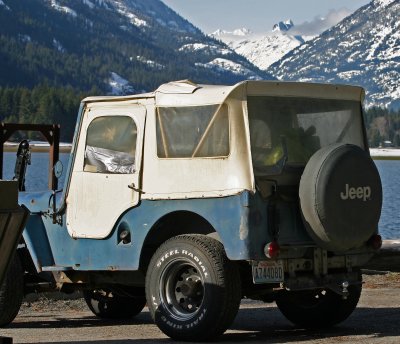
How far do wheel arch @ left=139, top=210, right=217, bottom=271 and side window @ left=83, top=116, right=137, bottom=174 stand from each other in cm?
61

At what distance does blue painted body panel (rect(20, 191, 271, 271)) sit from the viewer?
9.41m

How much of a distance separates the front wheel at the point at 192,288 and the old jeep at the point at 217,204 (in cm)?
1

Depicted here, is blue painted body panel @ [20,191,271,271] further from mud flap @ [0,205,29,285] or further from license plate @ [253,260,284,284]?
mud flap @ [0,205,29,285]

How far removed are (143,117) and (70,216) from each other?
50.8 inches

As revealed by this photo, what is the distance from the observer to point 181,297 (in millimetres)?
9961

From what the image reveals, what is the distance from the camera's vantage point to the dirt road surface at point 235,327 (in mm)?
10156

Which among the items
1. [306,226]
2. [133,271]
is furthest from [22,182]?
[306,226]

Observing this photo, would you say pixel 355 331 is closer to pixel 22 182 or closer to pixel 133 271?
pixel 133 271

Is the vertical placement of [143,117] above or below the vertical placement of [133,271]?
above

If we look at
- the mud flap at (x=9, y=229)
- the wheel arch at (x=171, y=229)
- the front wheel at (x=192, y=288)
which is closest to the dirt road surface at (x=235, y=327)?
the front wheel at (x=192, y=288)

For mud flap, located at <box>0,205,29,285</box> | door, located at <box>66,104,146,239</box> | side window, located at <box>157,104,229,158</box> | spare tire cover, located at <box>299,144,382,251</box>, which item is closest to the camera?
mud flap, located at <box>0,205,29,285</box>

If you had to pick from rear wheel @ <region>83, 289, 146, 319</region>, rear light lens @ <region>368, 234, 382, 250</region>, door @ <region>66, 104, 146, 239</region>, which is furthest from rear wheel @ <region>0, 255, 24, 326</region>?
rear light lens @ <region>368, 234, 382, 250</region>

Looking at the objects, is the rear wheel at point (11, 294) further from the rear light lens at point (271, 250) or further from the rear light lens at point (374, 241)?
the rear light lens at point (374, 241)

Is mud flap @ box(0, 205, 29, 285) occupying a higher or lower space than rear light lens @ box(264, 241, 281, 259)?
higher
